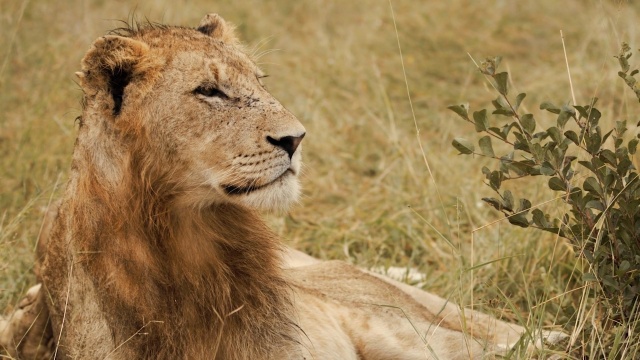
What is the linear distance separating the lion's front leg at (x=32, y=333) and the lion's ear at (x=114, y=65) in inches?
50.8

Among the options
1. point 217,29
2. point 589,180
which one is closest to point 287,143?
point 217,29

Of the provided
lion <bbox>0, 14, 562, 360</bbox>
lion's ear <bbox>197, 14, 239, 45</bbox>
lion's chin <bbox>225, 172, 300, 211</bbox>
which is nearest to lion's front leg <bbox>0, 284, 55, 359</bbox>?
lion <bbox>0, 14, 562, 360</bbox>

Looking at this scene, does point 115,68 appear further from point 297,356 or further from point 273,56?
point 273,56

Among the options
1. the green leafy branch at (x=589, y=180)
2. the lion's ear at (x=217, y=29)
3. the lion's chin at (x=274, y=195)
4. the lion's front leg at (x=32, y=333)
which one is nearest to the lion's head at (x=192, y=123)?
the lion's chin at (x=274, y=195)

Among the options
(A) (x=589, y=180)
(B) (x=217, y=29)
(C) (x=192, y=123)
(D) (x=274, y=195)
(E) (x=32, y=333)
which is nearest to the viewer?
(D) (x=274, y=195)

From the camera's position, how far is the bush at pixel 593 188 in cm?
353

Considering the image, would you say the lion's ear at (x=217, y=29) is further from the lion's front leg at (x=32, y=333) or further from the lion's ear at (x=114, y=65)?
the lion's front leg at (x=32, y=333)

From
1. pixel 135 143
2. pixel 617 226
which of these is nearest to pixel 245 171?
pixel 135 143

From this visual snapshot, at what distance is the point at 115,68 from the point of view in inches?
132

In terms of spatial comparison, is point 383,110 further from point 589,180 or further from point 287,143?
point 287,143

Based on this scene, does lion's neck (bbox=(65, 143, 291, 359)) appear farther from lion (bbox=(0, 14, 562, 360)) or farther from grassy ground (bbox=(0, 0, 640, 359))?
grassy ground (bbox=(0, 0, 640, 359))

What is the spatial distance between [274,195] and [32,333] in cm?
169

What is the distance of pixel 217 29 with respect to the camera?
12.7 ft

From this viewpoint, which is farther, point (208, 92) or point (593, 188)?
point (593, 188)
